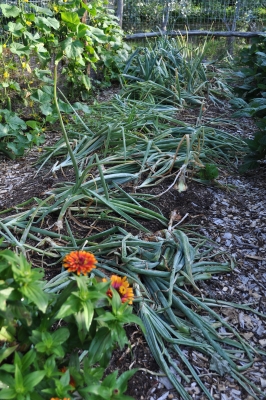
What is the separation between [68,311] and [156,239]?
108 cm

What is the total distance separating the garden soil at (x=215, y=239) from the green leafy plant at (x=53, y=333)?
0.40 metres

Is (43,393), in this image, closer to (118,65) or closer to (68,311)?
(68,311)

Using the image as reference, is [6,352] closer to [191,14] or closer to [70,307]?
[70,307]

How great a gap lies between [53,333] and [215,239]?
1.30m

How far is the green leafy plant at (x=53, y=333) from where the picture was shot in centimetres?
110

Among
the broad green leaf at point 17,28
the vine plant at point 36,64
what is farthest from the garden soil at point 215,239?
the broad green leaf at point 17,28

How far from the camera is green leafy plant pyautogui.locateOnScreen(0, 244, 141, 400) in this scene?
1098 mm

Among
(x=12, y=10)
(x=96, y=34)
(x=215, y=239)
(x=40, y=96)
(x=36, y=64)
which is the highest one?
(x=12, y=10)

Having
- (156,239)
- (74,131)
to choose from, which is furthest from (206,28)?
(156,239)

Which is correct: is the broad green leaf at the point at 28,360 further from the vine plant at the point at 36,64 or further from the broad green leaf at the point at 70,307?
the vine plant at the point at 36,64

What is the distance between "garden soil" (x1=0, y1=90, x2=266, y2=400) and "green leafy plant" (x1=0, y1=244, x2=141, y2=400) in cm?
40

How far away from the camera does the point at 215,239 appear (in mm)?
2303

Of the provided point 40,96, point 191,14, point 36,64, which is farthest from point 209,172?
point 191,14

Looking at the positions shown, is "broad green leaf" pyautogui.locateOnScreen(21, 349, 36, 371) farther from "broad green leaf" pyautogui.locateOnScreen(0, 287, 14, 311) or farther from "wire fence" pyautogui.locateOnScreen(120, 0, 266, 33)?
"wire fence" pyautogui.locateOnScreen(120, 0, 266, 33)
